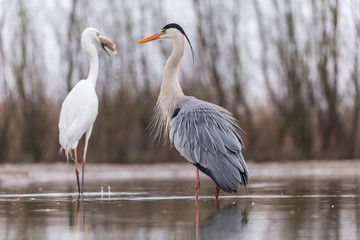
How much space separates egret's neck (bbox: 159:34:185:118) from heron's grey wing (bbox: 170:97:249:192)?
0.38 meters

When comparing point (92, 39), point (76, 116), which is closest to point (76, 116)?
point (76, 116)

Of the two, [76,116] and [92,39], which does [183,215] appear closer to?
[76,116]

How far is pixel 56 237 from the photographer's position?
5332mm

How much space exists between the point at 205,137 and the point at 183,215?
194 centimetres

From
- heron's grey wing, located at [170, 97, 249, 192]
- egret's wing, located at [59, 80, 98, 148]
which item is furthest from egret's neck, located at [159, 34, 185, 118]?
egret's wing, located at [59, 80, 98, 148]

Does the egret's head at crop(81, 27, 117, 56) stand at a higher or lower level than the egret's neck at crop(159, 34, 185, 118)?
higher

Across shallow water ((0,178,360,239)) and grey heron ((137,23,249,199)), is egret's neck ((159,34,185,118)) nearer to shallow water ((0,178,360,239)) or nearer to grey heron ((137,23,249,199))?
grey heron ((137,23,249,199))

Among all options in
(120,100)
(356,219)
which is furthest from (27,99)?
(356,219)

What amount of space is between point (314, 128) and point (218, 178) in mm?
13725

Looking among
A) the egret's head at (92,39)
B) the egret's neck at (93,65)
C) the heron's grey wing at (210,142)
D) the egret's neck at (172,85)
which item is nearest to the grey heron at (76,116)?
the egret's neck at (93,65)

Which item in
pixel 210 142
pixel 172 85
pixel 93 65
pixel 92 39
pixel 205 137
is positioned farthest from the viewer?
pixel 92 39

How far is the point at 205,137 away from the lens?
851 centimetres

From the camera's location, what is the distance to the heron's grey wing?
7.98 meters

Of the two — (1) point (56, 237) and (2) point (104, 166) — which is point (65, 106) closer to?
(1) point (56, 237)
